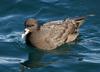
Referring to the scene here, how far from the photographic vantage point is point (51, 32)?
12.6 m

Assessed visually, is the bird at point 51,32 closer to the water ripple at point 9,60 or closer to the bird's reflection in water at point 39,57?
the bird's reflection in water at point 39,57

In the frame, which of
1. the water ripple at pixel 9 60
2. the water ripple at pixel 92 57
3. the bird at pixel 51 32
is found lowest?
the water ripple at pixel 92 57

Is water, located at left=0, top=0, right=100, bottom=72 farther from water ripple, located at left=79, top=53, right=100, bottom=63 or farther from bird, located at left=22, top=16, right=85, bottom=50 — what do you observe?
bird, located at left=22, top=16, right=85, bottom=50

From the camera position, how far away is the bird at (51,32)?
1207cm

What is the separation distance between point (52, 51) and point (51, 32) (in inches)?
23.1

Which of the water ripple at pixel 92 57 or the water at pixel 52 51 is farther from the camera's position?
the water ripple at pixel 92 57

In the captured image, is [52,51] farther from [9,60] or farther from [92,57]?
[9,60]

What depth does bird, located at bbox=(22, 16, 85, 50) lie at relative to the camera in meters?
12.1

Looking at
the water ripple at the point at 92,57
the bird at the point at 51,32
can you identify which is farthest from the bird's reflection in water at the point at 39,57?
Answer: the water ripple at the point at 92,57

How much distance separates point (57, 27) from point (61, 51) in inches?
29.9

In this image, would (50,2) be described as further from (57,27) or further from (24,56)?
(24,56)

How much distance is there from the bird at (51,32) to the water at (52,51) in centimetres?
18

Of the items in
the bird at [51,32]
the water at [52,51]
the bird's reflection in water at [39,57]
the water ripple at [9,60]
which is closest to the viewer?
the water at [52,51]

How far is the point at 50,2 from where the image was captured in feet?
49.0
